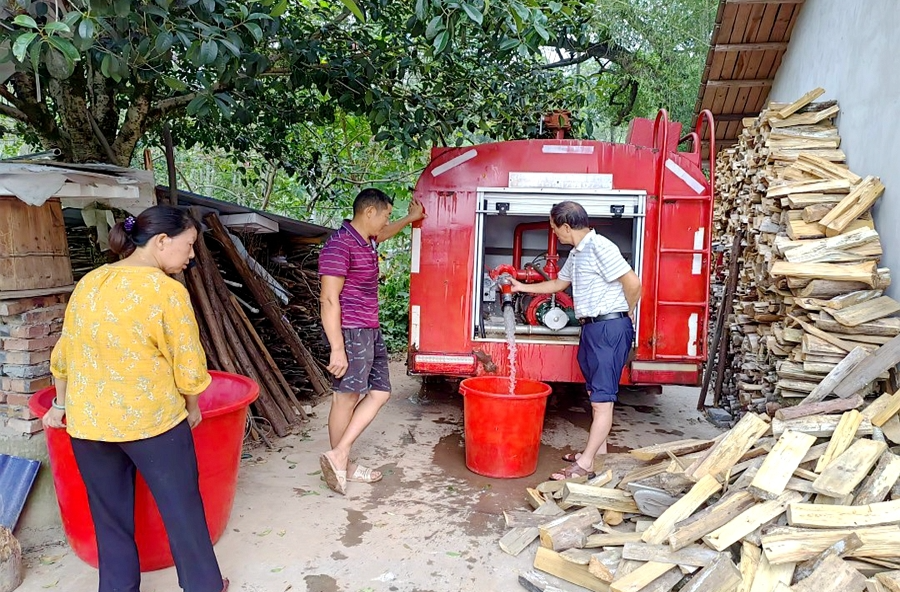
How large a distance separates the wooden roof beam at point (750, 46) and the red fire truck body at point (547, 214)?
7.63 feet

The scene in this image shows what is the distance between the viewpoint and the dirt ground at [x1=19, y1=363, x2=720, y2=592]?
273 centimetres

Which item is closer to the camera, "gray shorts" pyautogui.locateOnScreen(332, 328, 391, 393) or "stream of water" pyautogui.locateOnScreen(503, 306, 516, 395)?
"gray shorts" pyautogui.locateOnScreen(332, 328, 391, 393)

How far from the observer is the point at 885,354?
331 centimetres

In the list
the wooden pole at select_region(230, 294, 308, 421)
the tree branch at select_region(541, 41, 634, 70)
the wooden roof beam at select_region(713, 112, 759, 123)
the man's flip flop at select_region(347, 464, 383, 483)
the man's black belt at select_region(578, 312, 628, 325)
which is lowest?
the man's flip flop at select_region(347, 464, 383, 483)

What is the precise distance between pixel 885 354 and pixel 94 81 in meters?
5.42

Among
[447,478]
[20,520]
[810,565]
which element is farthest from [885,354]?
[20,520]

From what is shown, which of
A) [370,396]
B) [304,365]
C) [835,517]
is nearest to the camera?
[835,517]

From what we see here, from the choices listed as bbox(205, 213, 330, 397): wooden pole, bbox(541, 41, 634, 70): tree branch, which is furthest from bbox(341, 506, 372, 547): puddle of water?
bbox(541, 41, 634, 70): tree branch

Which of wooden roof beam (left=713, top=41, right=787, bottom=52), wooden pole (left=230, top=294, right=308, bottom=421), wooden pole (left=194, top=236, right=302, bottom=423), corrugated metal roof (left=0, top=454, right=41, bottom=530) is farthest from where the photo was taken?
wooden roof beam (left=713, top=41, right=787, bottom=52)

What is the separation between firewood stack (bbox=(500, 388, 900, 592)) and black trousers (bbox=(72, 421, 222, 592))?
1.44m

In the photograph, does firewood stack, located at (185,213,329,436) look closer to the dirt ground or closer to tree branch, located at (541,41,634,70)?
the dirt ground

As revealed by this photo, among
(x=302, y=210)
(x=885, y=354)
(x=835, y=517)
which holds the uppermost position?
(x=302, y=210)

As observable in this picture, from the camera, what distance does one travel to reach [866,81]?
4223mm

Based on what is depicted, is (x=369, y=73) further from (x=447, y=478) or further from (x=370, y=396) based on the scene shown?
(x=447, y=478)
